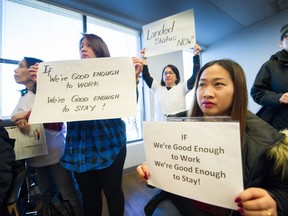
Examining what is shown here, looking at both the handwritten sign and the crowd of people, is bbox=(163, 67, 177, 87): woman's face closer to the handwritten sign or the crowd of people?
the crowd of people

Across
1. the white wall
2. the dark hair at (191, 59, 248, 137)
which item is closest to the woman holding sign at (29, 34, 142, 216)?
the dark hair at (191, 59, 248, 137)

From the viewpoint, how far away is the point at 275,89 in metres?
1.04

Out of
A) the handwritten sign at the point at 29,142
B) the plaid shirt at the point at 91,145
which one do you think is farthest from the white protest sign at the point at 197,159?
the handwritten sign at the point at 29,142

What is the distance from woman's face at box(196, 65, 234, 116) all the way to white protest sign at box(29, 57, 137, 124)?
311 millimetres

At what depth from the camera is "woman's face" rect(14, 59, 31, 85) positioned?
103 centimetres

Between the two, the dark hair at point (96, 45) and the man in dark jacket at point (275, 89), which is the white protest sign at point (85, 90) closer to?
the dark hair at point (96, 45)

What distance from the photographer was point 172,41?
1.06m

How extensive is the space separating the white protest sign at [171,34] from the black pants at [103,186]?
79 centimetres

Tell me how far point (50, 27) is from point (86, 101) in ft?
5.87

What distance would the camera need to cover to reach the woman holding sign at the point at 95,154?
30.4 inches

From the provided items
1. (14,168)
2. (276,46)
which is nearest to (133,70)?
(14,168)

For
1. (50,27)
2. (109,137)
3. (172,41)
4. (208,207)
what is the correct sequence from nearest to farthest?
1. (208,207)
2. (109,137)
3. (172,41)
4. (50,27)

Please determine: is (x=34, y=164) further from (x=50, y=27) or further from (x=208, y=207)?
(x=50, y=27)

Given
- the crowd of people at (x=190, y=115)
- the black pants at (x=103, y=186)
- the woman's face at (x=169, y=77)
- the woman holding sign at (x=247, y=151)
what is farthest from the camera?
the woman's face at (x=169, y=77)
